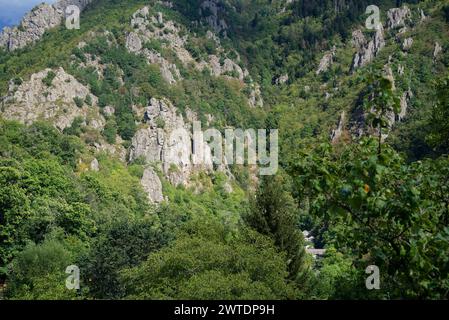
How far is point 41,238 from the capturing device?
179ft

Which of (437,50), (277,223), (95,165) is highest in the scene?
(437,50)

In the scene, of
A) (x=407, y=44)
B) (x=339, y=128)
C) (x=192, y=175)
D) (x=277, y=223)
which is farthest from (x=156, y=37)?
(x=277, y=223)

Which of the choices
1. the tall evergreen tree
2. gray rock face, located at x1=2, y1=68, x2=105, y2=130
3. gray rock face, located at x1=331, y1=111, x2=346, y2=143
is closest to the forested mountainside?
the tall evergreen tree

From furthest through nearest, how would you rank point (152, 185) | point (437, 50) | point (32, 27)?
point (32, 27), point (437, 50), point (152, 185)

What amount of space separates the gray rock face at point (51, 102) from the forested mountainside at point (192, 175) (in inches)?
15.6

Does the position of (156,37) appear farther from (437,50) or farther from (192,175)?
(437,50)

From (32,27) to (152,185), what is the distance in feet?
302

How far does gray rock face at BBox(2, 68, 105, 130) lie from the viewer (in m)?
123

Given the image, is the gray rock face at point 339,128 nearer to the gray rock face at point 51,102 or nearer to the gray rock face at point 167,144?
the gray rock face at point 167,144

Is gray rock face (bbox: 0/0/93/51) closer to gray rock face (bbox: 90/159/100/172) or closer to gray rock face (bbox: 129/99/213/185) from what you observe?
gray rock face (bbox: 129/99/213/185)

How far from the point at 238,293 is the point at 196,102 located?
144795 mm

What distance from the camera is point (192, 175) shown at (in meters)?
144

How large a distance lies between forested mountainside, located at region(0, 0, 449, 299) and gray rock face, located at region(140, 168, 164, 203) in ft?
1.53

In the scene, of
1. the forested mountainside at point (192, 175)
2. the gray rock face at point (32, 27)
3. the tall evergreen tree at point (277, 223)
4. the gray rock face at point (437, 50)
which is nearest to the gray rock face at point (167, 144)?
the forested mountainside at point (192, 175)
